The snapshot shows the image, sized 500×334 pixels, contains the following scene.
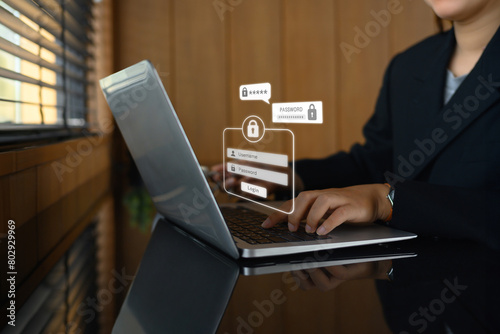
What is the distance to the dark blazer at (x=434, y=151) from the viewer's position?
2.29 feet

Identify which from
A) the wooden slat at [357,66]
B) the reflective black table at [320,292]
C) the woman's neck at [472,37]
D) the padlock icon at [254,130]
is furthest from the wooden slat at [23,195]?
the wooden slat at [357,66]

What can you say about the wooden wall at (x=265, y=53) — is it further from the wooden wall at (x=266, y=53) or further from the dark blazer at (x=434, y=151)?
the dark blazer at (x=434, y=151)

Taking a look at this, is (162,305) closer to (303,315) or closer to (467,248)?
(303,315)

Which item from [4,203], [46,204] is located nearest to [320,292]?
[4,203]

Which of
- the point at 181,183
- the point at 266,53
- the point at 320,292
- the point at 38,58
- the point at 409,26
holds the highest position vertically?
the point at 409,26

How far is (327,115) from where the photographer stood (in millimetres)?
2871

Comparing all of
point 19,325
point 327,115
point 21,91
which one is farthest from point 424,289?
point 327,115

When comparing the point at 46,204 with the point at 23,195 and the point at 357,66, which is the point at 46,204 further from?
the point at 357,66

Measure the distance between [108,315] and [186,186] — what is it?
193mm

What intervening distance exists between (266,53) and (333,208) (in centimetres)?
221

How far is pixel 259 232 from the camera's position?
2.08 feet

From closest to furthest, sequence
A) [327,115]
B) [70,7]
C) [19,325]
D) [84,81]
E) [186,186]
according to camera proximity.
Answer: [19,325]
[186,186]
[70,7]
[84,81]
[327,115]

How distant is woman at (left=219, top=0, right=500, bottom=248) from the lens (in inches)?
26.9

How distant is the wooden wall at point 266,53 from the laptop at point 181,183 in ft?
6.19
